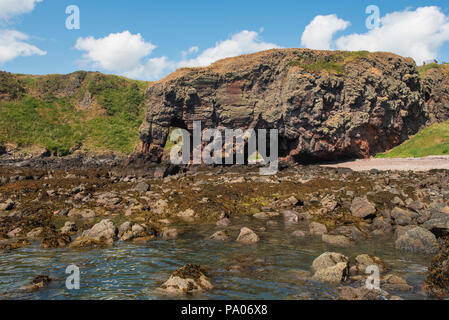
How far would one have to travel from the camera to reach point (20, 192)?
79.5 ft

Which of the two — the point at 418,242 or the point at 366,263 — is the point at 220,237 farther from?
the point at 418,242

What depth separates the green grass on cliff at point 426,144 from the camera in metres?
36.6

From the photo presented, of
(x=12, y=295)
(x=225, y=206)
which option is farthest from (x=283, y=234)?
(x=12, y=295)

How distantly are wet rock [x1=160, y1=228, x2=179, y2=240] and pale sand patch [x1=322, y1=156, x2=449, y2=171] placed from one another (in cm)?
2809

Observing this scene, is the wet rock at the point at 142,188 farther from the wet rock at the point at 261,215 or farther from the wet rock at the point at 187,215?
the wet rock at the point at 261,215

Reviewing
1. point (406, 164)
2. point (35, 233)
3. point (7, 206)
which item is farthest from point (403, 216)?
point (7, 206)

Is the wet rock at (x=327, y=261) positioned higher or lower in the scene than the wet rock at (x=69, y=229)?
higher

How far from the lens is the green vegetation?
132 feet

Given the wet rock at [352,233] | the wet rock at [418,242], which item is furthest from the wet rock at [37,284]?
the wet rock at [418,242]

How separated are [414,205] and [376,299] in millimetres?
11140

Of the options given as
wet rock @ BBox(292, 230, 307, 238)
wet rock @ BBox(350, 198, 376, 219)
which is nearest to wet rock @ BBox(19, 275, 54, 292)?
wet rock @ BBox(292, 230, 307, 238)

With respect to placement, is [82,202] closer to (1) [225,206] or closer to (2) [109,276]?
(1) [225,206]

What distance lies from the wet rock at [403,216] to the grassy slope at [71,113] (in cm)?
6716

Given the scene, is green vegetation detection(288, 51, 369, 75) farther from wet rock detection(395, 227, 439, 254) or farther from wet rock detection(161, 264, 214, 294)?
wet rock detection(161, 264, 214, 294)
